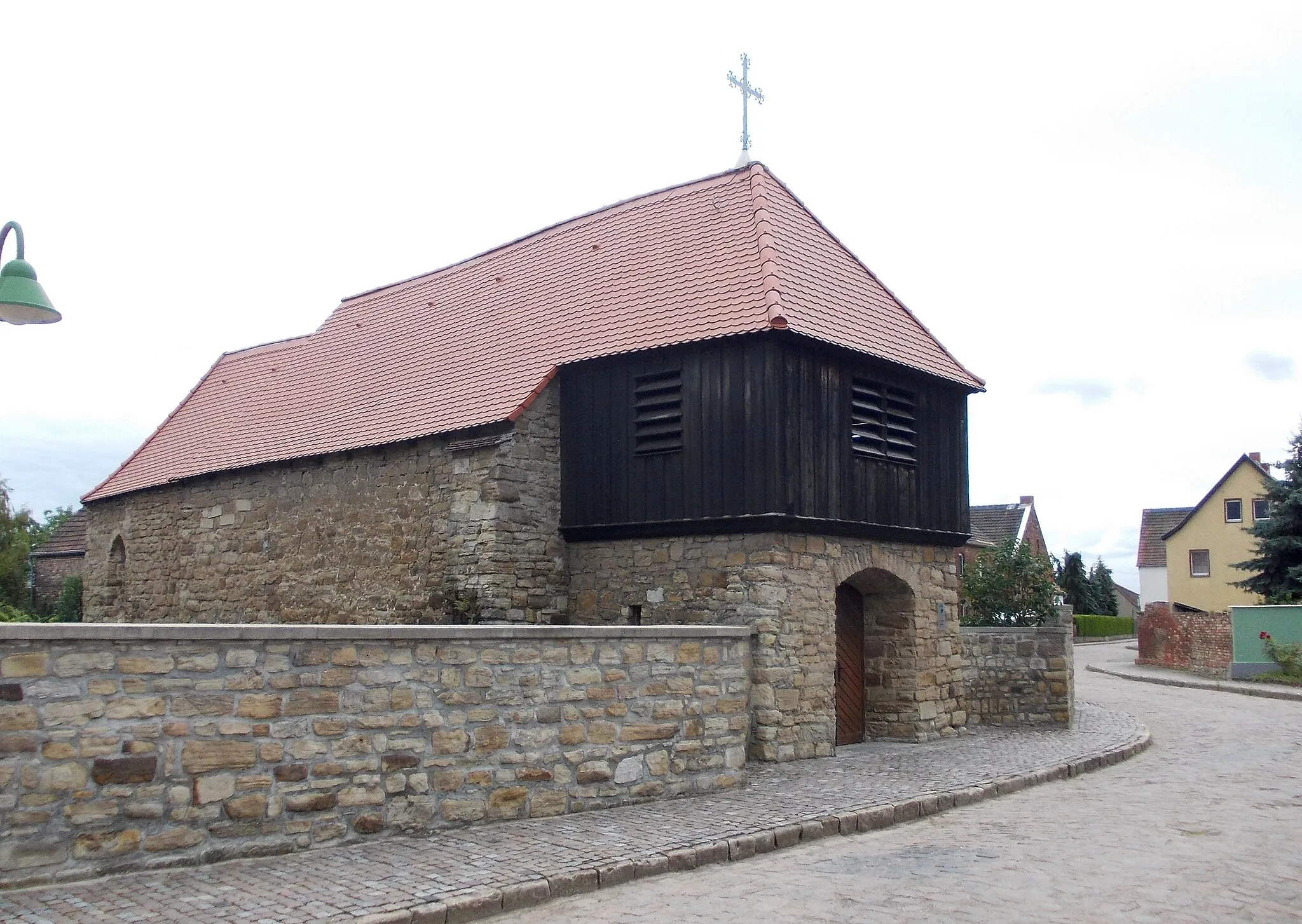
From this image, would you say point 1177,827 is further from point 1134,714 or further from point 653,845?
point 1134,714

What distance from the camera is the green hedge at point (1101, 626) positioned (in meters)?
54.8

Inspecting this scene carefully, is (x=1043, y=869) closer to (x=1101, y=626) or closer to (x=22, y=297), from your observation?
(x=22, y=297)

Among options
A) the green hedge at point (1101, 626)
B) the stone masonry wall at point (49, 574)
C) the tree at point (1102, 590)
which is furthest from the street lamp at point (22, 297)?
the tree at point (1102, 590)

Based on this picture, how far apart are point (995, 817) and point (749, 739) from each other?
3.37m

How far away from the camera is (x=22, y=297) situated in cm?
822

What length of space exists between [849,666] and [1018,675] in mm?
3385

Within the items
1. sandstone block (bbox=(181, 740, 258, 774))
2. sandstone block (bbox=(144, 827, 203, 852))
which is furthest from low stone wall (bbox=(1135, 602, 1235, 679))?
sandstone block (bbox=(144, 827, 203, 852))

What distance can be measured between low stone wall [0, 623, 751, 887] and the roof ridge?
14.7 feet

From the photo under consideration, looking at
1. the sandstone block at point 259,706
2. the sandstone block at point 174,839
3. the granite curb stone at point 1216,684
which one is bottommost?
the granite curb stone at point 1216,684

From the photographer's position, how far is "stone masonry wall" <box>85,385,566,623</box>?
1516cm

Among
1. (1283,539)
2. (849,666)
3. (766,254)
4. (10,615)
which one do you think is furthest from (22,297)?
(1283,539)

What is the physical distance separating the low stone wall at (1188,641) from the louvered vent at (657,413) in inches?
818

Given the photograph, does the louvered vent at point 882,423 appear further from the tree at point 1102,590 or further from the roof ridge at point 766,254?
the tree at point 1102,590

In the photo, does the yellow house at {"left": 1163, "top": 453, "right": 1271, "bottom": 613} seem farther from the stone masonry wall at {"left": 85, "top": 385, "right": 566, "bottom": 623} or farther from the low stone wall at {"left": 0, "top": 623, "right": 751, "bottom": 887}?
the low stone wall at {"left": 0, "top": 623, "right": 751, "bottom": 887}
